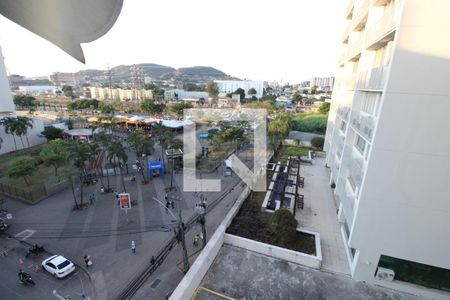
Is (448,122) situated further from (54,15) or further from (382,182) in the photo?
(54,15)

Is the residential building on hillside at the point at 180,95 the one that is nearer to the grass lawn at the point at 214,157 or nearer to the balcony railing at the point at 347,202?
the grass lawn at the point at 214,157

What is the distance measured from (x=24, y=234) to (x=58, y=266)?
579 cm

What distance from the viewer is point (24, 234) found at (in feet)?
50.8

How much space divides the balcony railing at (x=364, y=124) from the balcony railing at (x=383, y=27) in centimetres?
358

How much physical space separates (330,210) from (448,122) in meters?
10.5

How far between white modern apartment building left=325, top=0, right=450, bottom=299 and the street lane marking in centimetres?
1996

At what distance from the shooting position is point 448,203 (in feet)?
27.6

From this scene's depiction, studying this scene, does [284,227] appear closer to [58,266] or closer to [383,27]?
[383,27]

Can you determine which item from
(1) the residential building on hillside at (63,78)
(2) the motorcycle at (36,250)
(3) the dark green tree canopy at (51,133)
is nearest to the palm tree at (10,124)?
(3) the dark green tree canopy at (51,133)

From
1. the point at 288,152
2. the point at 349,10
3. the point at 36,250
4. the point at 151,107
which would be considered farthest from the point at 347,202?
the point at 151,107

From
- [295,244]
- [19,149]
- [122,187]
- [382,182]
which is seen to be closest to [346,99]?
[382,182]

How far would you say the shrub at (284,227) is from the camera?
12.5 m

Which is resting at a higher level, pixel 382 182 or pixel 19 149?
pixel 382 182

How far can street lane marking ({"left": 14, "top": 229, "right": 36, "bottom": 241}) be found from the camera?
15.2m
